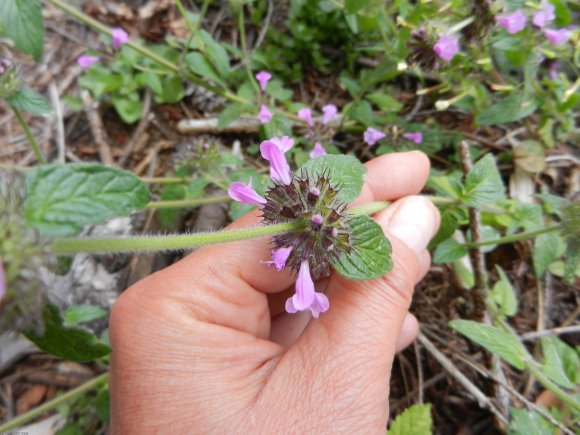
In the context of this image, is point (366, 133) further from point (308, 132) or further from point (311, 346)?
point (311, 346)

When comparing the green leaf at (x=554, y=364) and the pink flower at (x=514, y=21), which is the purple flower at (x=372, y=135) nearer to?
the pink flower at (x=514, y=21)

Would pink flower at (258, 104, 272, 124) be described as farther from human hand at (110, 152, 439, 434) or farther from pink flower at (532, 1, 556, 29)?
pink flower at (532, 1, 556, 29)

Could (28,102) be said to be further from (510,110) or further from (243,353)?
(510,110)

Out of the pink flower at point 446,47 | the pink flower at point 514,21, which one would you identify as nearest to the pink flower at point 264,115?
the pink flower at point 446,47

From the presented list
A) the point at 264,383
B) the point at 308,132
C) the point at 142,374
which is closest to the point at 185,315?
the point at 142,374

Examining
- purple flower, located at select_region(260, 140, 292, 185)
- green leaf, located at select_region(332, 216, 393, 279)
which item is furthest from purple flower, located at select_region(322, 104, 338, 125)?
green leaf, located at select_region(332, 216, 393, 279)
